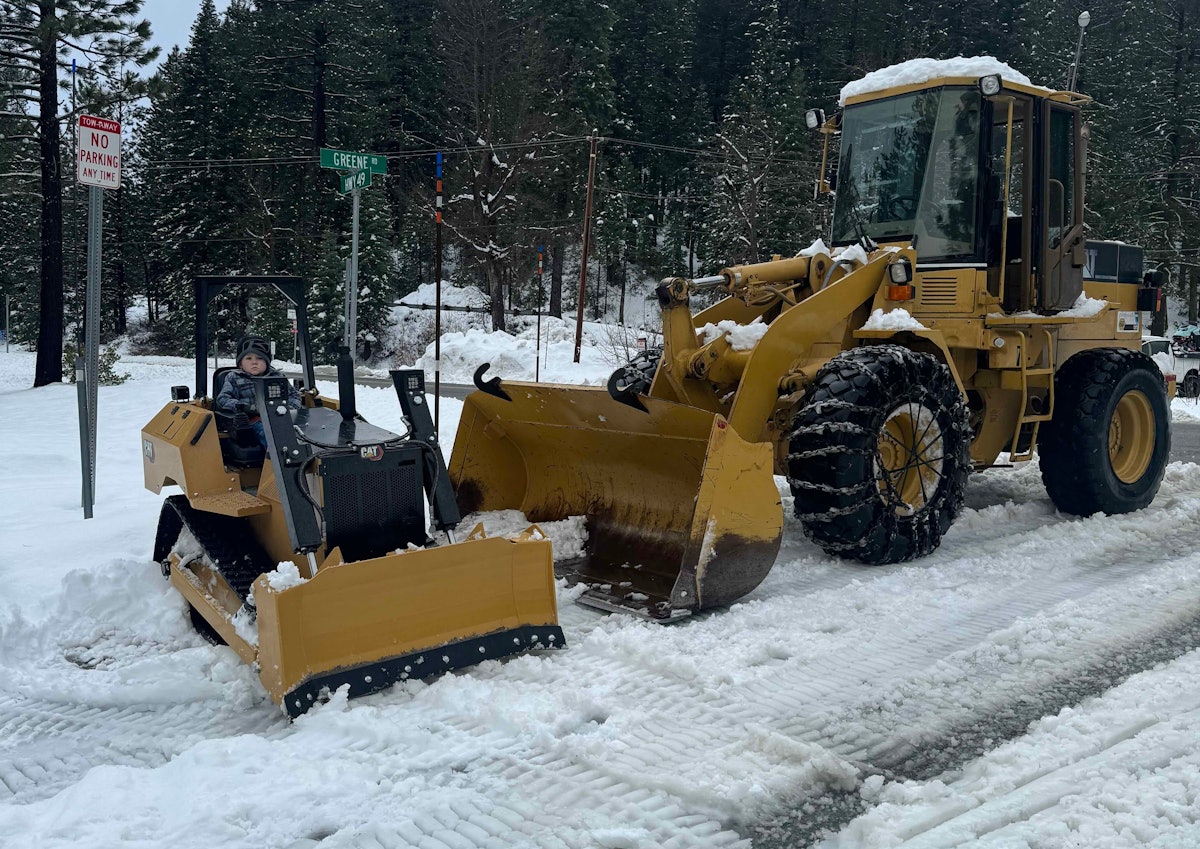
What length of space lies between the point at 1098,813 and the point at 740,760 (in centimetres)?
108

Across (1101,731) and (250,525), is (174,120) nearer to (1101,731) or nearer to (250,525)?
(250,525)

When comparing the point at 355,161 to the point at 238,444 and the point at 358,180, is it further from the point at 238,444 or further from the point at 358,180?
the point at 238,444

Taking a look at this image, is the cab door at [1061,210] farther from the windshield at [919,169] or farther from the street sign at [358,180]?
the street sign at [358,180]

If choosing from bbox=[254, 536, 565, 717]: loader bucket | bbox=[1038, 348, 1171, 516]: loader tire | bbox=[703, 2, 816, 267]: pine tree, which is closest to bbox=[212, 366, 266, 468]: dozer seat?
bbox=[254, 536, 565, 717]: loader bucket

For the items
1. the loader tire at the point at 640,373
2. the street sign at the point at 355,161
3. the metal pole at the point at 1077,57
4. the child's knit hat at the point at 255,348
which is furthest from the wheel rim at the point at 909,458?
the street sign at the point at 355,161

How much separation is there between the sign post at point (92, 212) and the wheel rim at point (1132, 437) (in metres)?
7.26

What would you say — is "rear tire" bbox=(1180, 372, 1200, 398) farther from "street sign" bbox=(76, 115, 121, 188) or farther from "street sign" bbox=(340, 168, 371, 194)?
"street sign" bbox=(76, 115, 121, 188)

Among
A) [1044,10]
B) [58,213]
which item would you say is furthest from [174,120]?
[1044,10]

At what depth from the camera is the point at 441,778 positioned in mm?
3197

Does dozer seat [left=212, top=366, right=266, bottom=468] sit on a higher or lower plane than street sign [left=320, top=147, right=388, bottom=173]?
lower

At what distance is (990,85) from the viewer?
6.07 m

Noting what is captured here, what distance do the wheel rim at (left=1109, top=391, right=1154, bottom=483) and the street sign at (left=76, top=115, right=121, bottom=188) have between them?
7259mm

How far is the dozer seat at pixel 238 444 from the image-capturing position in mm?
5109

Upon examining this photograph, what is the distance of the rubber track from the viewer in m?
4.50
